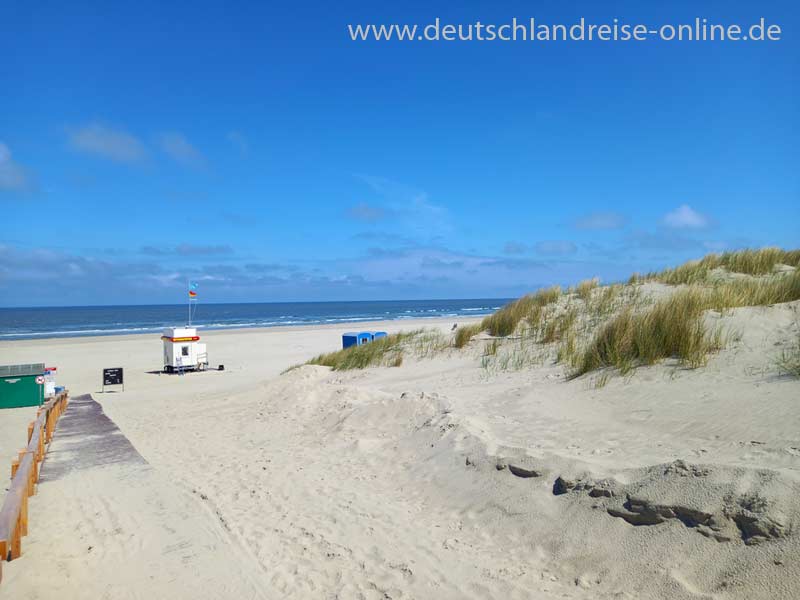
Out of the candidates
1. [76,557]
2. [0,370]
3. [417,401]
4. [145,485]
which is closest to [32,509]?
[145,485]

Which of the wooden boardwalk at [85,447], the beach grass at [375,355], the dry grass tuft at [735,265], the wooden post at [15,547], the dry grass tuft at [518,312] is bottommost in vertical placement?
the wooden boardwalk at [85,447]

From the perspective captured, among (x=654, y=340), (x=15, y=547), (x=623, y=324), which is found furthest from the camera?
(x=623, y=324)

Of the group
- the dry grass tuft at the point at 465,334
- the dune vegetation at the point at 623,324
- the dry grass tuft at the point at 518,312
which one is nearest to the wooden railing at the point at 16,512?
the dune vegetation at the point at 623,324

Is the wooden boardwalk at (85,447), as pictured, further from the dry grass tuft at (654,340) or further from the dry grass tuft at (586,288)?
the dry grass tuft at (586,288)

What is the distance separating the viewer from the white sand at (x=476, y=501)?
3500 millimetres

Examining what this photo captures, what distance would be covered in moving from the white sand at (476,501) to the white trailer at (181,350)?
12505 mm

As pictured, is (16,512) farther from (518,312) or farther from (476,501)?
(518,312)

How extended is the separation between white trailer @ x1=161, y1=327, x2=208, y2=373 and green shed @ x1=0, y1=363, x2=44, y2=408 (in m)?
6.78

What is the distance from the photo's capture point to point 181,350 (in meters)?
20.5

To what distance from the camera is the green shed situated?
13328 mm

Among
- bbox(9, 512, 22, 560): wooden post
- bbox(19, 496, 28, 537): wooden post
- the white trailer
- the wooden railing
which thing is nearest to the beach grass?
the wooden railing

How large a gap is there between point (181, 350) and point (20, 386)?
7.21m

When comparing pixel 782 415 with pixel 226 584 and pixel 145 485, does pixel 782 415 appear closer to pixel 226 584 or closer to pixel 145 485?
pixel 226 584

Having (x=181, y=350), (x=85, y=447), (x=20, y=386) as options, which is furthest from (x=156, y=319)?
(x=85, y=447)
